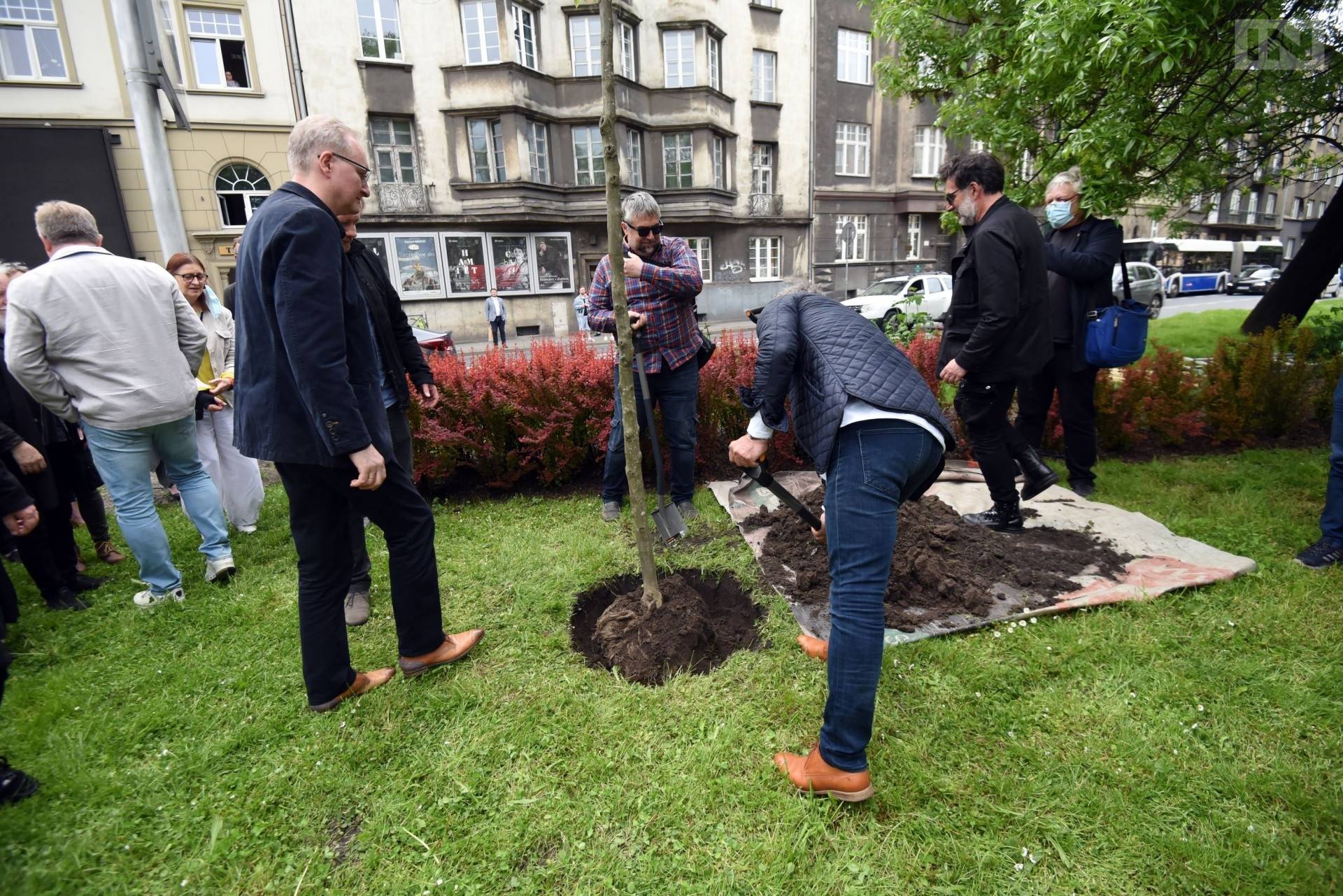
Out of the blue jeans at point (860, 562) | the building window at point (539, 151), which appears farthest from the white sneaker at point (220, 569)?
the building window at point (539, 151)

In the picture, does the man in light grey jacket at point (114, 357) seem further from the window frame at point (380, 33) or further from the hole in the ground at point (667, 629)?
the window frame at point (380, 33)

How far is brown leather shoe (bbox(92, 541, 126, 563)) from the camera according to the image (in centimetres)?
441

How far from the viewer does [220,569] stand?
3.98 meters

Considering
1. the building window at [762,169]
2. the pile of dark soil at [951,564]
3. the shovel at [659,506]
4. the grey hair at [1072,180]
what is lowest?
the pile of dark soil at [951,564]

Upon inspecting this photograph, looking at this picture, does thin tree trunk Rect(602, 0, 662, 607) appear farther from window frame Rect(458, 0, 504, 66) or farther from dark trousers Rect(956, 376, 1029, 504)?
window frame Rect(458, 0, 504, 66)

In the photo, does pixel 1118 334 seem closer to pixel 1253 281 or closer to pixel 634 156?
pixel 634 156

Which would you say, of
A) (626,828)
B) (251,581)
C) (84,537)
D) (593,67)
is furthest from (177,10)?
(626,828)

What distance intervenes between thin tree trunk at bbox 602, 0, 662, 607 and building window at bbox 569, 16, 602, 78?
2090 centimetres

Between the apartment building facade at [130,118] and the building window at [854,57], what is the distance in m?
19.9

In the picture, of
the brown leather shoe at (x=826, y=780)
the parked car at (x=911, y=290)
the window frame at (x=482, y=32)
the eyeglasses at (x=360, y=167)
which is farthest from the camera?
the window frame at (x=482, y=32)

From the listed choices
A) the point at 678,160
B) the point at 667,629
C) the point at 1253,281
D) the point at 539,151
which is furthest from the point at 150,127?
the point at 1253,281

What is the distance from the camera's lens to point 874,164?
27203mm

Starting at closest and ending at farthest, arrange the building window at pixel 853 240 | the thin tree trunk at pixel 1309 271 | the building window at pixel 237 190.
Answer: the thin tree trunk at pixel 1309 271 → the building window at pixel 237 190 → the building window at pixel 853 240

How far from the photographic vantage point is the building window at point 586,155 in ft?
70.4
